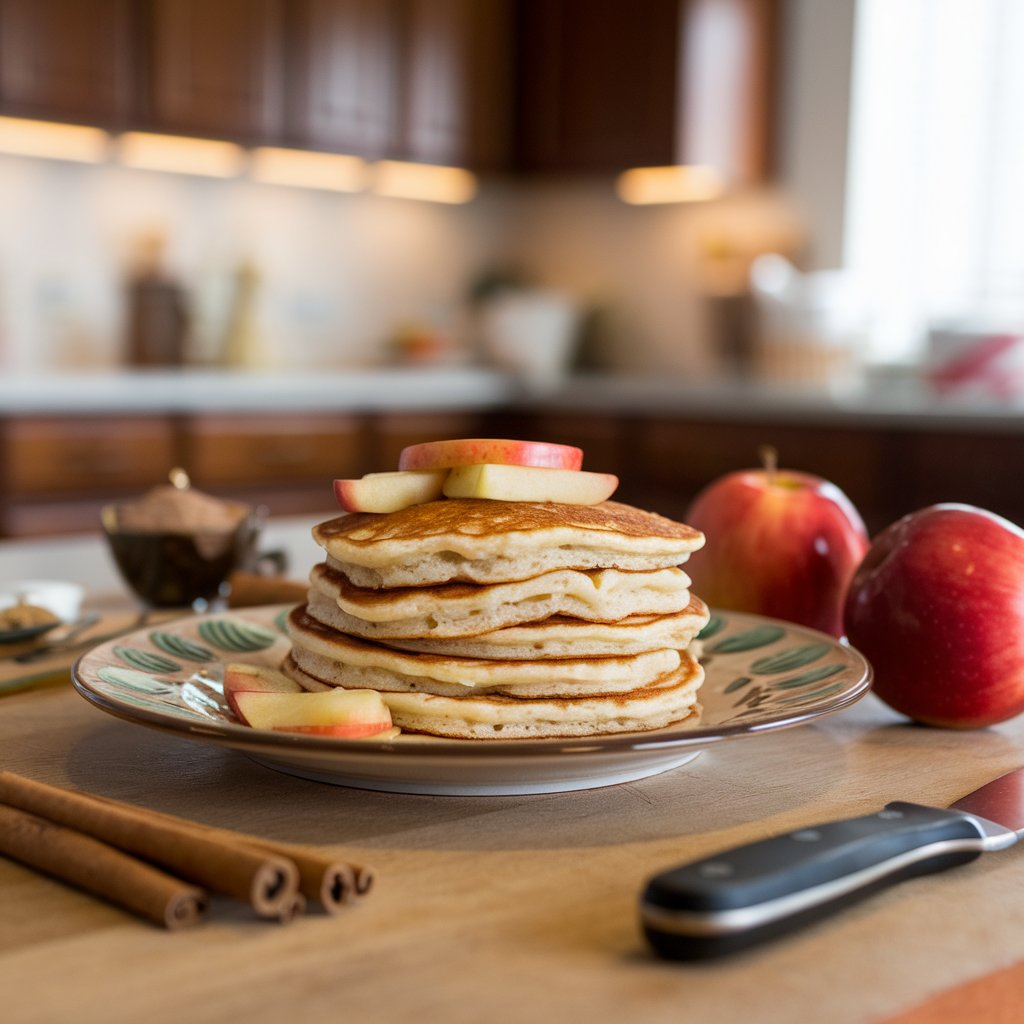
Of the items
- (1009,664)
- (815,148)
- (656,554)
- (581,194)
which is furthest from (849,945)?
(581,194)

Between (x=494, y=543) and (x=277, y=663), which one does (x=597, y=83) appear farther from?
(x=494, y=543)

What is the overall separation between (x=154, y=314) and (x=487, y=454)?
390 centimetres

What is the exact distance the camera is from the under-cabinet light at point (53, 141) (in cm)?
411

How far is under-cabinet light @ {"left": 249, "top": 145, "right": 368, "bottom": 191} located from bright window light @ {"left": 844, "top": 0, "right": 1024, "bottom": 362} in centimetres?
183

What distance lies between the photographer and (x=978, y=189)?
172 inches

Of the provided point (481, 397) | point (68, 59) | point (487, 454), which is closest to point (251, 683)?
point (487, 454)

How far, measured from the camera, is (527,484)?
0.83 m

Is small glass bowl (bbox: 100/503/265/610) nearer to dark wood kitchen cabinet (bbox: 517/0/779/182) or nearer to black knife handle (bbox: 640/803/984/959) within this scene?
black knife handle (bbox: 640/803/984/959)

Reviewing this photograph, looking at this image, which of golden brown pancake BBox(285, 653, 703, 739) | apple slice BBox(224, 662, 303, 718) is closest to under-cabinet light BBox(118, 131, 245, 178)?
apple slice BBox(224, 662, 303, 718)

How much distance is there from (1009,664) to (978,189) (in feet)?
12.5

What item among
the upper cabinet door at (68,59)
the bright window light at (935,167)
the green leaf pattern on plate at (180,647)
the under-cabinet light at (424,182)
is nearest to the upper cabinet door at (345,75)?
the under-cabinet light at (424,182)

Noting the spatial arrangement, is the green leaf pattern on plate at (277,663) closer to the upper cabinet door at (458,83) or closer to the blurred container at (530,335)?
the blurred container at (530,335)

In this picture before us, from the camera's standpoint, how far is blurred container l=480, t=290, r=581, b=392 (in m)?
5.03

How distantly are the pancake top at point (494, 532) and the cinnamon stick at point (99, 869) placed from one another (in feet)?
0.78
